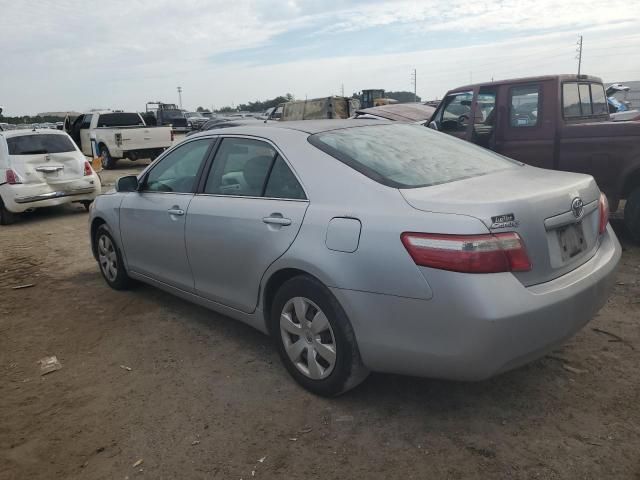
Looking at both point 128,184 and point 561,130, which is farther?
point 561,130

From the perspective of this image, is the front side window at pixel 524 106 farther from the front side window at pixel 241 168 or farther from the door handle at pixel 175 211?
the door handle at pixel 175 211

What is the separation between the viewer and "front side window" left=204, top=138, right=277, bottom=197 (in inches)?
143

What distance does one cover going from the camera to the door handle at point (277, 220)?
128 inches

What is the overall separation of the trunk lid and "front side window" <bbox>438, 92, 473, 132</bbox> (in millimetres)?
4740

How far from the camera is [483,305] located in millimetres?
2471

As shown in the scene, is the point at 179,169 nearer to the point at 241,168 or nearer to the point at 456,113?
the point at 241,168

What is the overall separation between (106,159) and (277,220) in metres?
15.7

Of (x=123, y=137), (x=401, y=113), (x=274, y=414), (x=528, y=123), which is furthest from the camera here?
(x=123, y=137)

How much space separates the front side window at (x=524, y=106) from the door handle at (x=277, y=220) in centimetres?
469

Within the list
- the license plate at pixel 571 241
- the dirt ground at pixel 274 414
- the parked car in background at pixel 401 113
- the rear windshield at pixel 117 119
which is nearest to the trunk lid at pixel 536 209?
the license plate at pixel 571 241

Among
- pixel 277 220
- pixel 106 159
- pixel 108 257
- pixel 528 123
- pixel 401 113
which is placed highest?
pixel 401 113

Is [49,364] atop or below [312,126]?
below

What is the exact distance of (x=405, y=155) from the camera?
3.37 meters

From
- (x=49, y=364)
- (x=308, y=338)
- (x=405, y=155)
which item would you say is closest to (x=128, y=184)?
(x=49, y=364)
